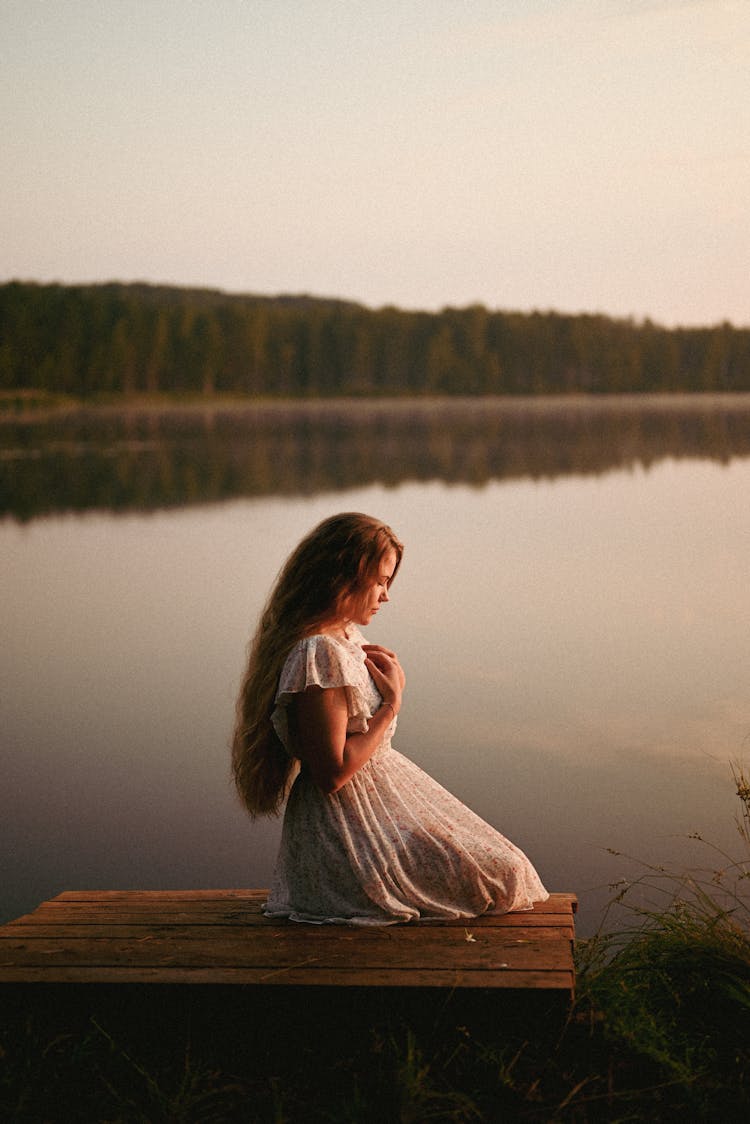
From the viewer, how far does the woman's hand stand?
11.6 ft

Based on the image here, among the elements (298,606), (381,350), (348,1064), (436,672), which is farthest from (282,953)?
(381,350)

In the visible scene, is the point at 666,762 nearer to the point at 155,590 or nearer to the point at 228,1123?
the point at 228,1123

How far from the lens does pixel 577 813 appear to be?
21.0 ft

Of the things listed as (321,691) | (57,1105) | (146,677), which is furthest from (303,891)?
(146,677)

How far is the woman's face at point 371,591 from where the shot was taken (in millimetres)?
3551

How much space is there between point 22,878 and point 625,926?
8.36 feet

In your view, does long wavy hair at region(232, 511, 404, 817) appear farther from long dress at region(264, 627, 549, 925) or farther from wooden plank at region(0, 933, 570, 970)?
wooden plank at region(0, 933, 570, 970)

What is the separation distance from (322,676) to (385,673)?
0.84 feet

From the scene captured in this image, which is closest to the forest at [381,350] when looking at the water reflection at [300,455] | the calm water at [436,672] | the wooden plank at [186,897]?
the water reflection at [300,455]

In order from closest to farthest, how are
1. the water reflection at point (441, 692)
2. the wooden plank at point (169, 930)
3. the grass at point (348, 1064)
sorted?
the grass at point (348, 1064), the wooden plank at point (169, 930), the water reflection at point (441, 692)

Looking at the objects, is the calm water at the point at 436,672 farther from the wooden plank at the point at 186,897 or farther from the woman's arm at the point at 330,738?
the woman's arm at the point at 330,738

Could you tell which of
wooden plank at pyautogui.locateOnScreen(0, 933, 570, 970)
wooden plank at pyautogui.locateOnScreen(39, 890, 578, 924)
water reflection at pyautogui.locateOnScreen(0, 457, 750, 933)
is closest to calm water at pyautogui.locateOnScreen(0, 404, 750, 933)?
water reflection at pyautogui.locateOnScreen(0, 457, 750, 933)

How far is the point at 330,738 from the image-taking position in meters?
3.38

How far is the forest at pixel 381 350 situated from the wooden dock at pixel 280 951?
9364 centimetres
